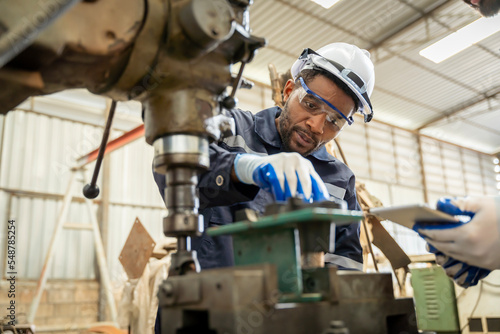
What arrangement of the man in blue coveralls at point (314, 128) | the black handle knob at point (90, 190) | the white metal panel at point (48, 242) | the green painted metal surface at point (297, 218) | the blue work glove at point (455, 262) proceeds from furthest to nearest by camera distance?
the white metal panel at point (48, 242) → the man in blue coveralls at point (314, 128) → the black handle knob at point (90, 190) → the blue work glove at point (455, 262) → the green painted metal surface at point (297, 218)

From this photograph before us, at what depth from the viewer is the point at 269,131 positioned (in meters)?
1.66

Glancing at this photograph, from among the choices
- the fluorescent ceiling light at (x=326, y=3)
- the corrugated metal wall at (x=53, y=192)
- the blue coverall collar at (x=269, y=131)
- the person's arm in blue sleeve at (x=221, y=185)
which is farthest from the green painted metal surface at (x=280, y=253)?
the fluorescent ceiling light at (x=326, y=3)

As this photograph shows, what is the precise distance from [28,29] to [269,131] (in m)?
1.16

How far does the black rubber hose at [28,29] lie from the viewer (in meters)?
0.55

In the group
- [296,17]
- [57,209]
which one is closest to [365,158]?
[296,17]

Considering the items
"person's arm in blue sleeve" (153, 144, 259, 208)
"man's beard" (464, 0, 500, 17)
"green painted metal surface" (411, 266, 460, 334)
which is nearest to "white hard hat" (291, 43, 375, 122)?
"man's beard" (464, 0, 500, 17)

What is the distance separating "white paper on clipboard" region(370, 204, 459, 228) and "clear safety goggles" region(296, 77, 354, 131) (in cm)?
73

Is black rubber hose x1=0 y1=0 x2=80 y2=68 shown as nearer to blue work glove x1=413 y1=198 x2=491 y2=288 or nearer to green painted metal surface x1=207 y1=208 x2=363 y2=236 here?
green painted metal surface x1=207 y1=208 x2=363 y2=236

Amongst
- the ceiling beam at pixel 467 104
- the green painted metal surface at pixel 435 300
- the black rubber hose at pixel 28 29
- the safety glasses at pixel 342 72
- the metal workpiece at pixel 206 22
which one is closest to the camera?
the black rubber hose at pixel 28 29

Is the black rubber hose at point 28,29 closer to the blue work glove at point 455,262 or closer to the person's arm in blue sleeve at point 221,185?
the person's arm in blue sleeve at point 221,185

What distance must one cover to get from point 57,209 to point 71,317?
1.41 m

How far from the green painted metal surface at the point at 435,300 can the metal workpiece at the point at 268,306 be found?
204cm

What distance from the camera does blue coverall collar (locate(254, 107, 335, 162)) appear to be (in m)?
1.64

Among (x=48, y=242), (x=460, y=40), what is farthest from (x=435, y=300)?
(x=460, y=40)
